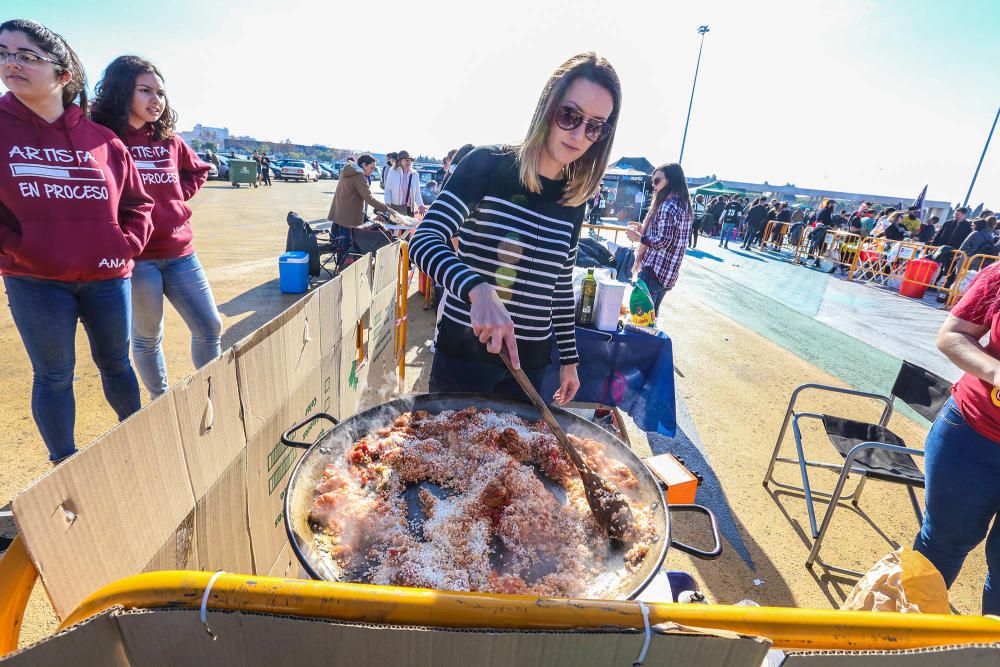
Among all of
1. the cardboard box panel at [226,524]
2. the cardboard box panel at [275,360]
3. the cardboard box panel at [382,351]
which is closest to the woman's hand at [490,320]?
the cardboard box panel at [275,360]

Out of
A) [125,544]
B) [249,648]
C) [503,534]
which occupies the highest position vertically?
[249,648]

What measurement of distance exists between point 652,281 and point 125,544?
5043mm

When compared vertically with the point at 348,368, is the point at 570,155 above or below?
above

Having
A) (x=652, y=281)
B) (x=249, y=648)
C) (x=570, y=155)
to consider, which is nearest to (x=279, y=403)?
(x=249, y=648)

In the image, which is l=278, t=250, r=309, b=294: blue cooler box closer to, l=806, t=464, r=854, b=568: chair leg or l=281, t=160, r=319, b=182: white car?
l=806, t=464, r=854, b=568: chair leg

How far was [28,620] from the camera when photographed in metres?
2.07

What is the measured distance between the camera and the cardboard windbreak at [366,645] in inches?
27.6

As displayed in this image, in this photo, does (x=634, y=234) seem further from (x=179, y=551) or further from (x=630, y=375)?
(x=179, y=551)

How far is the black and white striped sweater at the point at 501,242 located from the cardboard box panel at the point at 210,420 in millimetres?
799

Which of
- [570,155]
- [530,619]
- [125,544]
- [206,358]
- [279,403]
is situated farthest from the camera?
[206,358]

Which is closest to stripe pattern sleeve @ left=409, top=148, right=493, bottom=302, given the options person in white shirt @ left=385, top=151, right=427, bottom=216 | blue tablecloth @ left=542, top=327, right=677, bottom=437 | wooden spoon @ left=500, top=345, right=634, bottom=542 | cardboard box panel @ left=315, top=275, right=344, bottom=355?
wooden spoon @ left=500, top=345, right=634, bottom=542

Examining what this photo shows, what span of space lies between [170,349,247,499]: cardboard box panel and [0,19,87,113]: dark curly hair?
1.91 m

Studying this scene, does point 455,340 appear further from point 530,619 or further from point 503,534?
point 530,619

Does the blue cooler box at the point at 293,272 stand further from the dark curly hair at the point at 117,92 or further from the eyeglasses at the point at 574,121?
the eyeglasses at the point at 574,121
